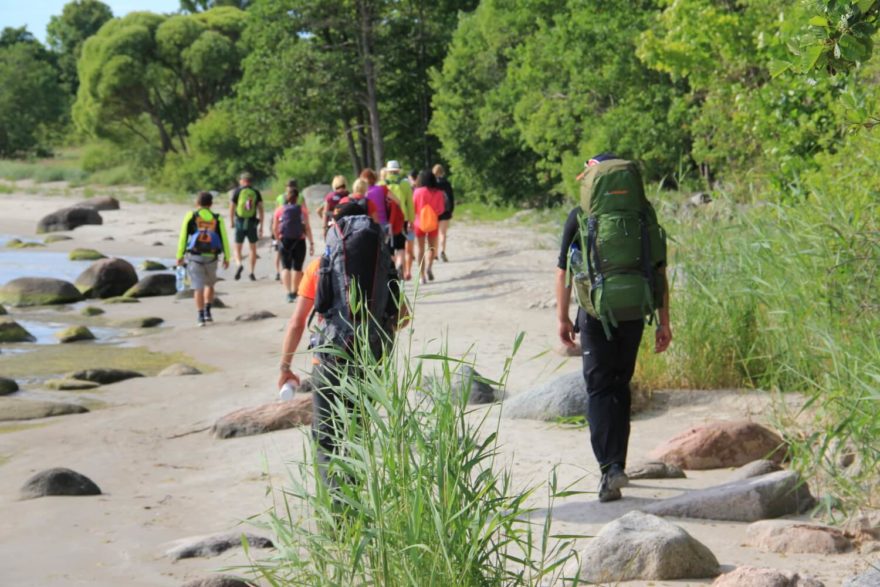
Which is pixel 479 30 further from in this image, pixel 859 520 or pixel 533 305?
pixel 859 520

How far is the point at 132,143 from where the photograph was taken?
5444cm

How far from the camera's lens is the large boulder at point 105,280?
2142 centimetres

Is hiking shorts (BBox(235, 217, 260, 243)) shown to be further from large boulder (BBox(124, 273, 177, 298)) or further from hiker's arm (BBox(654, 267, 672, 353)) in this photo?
hiker's arm (BBox(654, 267, 672, 353))

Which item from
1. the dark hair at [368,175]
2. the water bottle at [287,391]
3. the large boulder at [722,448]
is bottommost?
the large boulder at [722,448]

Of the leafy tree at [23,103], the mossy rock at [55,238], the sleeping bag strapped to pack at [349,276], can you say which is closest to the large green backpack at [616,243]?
the sleeping bag strapped to pack at [349,276]

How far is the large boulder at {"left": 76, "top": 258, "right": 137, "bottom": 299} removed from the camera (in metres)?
21.4

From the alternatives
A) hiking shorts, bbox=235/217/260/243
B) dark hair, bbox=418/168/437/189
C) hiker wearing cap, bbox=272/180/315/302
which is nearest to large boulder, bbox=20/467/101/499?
hiker wearing cap, bbox=272/180/315/302

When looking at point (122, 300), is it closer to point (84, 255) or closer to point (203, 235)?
point (203, 235)

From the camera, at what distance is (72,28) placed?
83250 mm

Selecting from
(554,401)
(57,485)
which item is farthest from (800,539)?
(57,485)

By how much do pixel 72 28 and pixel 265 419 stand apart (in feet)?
262

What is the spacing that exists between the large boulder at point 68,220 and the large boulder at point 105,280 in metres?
14.3

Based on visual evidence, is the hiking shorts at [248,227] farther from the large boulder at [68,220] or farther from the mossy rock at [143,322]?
the large boulder at [68,220]

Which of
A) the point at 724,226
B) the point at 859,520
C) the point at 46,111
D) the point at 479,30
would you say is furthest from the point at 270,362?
the point at 46,111
